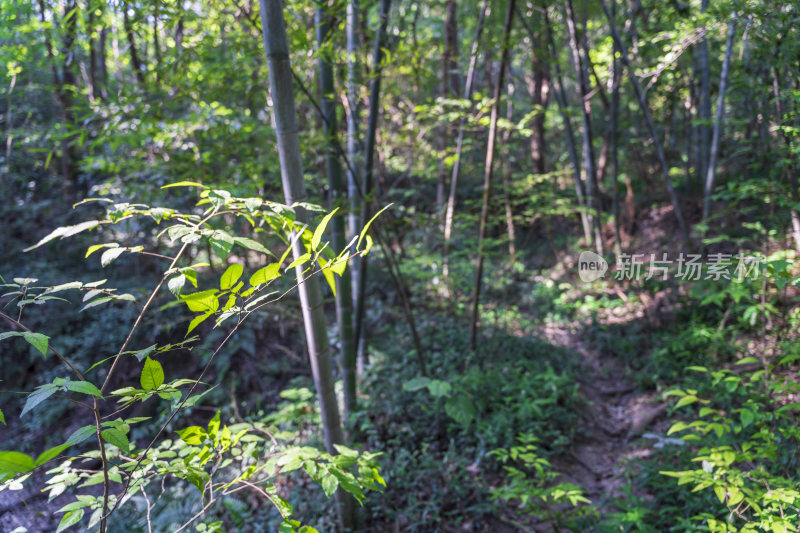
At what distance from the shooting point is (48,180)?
5367mm

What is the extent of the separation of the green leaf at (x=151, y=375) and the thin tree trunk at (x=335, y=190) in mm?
1364

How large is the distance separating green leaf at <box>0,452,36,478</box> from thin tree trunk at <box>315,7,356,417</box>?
163 cm

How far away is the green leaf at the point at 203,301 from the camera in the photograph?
0.87m

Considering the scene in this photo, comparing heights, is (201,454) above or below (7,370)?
above

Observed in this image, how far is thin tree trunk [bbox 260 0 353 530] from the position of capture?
1.52 m

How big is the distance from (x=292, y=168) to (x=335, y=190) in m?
1.00

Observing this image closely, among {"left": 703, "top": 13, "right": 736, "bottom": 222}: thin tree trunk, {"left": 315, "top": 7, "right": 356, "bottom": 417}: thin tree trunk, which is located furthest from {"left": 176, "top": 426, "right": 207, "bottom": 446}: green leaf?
{"left": 703, "top": 13, "right": 736, "bottom": 222}: thin tree trunk

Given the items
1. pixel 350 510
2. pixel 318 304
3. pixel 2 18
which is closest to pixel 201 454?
pixel 318 304

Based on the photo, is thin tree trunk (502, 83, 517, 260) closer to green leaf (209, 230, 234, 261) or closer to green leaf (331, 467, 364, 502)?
green leaf (331, 467, 364, 502)

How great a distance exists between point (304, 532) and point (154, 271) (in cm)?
523

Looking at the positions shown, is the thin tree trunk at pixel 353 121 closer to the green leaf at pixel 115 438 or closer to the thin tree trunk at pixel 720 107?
the green leaf at pixel 115 438

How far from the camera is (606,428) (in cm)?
345

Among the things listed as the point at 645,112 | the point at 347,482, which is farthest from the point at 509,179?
the point at 347,482

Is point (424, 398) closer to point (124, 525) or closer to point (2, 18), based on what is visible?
point (124, 525)
